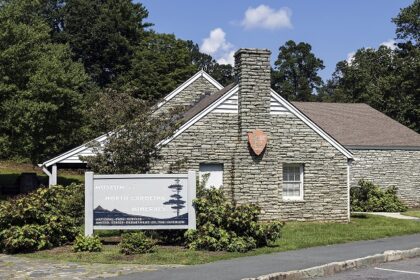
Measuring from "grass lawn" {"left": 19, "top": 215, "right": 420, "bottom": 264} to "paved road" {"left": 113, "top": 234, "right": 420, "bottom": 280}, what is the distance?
552 millimetres

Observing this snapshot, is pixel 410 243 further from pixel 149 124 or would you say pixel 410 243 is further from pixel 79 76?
pixel 79 76

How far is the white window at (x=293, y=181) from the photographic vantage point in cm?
2084

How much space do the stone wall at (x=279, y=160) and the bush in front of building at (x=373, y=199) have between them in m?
5.82

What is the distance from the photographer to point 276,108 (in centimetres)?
2061

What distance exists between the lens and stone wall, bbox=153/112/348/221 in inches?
782

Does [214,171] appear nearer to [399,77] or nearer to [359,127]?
[359,127]

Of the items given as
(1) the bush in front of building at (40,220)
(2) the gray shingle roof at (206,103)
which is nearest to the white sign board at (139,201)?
(1) the bush in front of building at (40,220)

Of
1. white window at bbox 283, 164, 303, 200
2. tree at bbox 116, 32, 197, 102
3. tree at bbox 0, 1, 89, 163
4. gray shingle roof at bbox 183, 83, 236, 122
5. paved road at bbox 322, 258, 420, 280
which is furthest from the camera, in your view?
tree at bbox 116, 32, 197, 102

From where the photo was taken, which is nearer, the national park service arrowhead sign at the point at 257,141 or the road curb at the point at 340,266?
the road curb at the point at 340,266

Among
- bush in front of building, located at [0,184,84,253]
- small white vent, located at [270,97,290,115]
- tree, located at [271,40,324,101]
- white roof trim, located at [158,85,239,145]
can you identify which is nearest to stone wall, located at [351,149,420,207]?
small white vent, located at [270,97,290,115]

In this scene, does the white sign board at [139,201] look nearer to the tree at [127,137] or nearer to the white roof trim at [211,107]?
the tree at [127,137]

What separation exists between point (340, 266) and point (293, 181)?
9902 mm

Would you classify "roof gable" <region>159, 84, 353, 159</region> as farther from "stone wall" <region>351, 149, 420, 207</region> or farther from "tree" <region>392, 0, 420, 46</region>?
"tree" <region>392, 0, 420, 46</region>

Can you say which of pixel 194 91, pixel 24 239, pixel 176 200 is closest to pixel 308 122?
pixel 176 200
